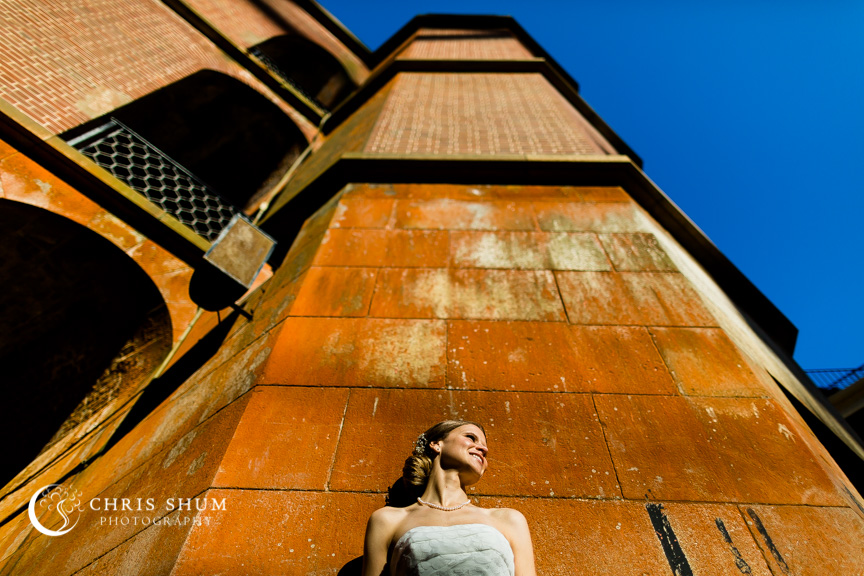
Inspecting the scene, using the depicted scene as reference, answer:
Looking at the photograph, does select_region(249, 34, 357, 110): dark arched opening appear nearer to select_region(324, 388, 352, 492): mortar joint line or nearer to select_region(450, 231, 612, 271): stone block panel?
select_region(450, 231, 612, 271): stone block panel

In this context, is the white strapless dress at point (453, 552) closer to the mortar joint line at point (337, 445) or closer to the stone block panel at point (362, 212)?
the mortar joint line at point (337, 445)

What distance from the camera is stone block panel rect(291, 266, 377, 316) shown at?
3467 mm

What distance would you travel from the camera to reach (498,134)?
20.8 feet

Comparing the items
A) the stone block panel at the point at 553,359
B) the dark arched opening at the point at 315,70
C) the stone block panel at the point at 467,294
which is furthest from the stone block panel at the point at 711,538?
the dark arched opening at the point at 315,70

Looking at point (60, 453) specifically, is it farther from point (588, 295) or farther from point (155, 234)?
point (588, 295)

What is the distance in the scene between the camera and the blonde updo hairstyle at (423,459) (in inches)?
83.4

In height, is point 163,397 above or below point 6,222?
below

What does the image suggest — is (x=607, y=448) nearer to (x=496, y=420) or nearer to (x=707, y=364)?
(x=496, y=420)

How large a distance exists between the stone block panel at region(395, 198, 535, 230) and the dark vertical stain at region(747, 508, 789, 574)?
2.77m

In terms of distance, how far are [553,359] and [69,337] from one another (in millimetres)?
5817

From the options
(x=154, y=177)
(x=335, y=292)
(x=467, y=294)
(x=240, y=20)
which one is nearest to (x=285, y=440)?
(x=335, y=292)

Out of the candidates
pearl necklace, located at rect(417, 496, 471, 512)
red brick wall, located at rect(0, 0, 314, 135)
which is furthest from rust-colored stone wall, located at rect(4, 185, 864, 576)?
red brick wall, located at rect(0, 0, 314, 135)

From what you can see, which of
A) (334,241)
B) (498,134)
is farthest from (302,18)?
(334,241)

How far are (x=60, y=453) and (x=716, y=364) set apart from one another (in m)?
6.35
